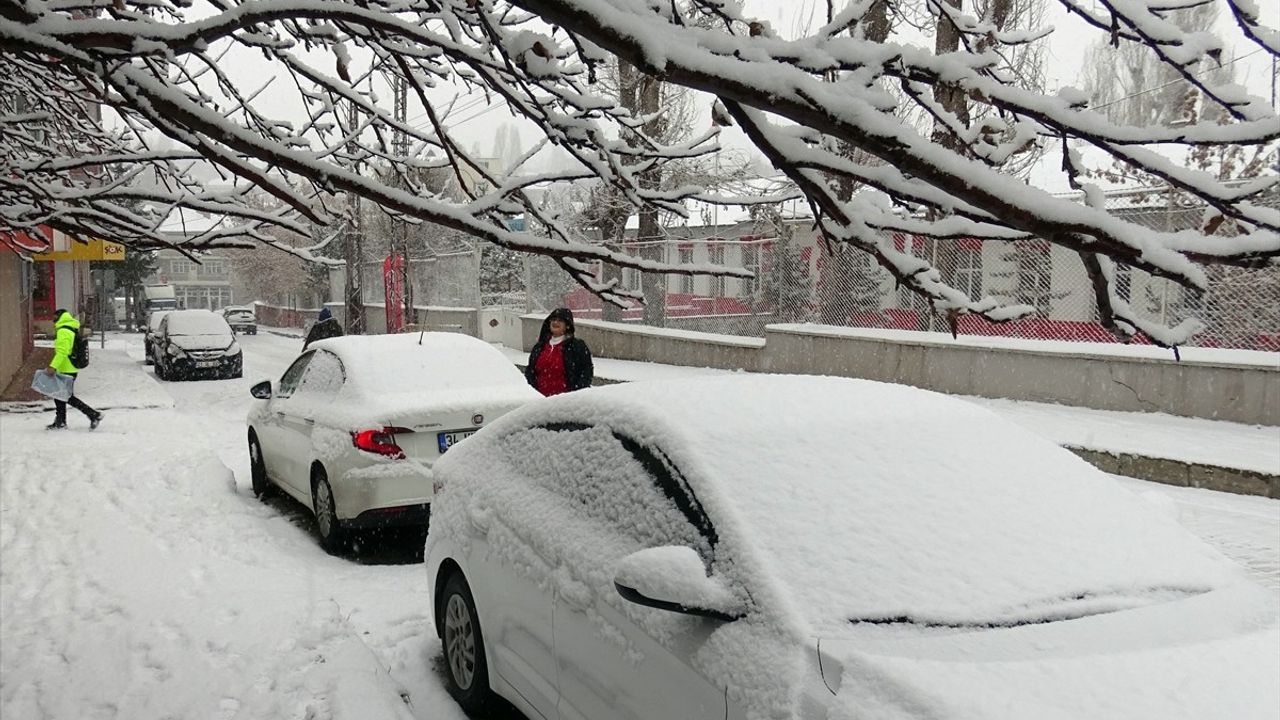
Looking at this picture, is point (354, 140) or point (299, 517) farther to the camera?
point (299, 517)

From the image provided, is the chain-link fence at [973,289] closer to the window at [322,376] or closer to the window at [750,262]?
the window at [750,262]

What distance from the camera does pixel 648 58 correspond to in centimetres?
192

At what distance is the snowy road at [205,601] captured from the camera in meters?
4.18

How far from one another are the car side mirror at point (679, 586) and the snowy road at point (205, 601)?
165cm

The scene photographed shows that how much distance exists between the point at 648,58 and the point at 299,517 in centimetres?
689

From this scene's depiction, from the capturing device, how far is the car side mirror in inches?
104

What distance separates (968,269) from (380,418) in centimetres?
916

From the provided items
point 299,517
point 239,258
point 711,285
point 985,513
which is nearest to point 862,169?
point 985,513

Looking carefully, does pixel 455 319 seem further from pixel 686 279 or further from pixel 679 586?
pixel 679 586

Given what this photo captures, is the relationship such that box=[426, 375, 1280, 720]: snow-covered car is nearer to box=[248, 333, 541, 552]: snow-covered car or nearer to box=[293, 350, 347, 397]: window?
box=[248, 333, 541, 552]: snow-covered car

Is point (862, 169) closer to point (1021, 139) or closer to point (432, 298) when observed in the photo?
point (1021, 139)

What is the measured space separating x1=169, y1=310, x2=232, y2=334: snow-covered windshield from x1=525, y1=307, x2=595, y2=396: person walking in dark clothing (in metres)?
18.0

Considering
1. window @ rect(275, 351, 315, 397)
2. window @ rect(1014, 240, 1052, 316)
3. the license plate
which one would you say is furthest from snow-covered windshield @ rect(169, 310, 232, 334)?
the license plate

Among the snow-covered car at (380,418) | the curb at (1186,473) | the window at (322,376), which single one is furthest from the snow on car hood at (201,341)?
the curb at (1186,473)
